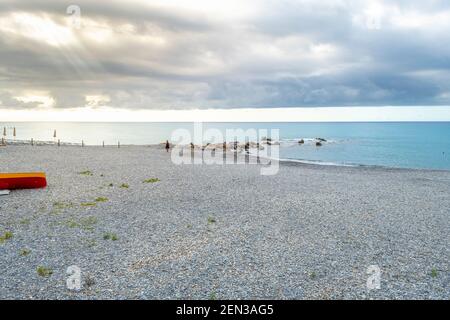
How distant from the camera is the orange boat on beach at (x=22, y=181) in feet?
74.8

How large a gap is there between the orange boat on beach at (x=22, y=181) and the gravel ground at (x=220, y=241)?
2.43 ft

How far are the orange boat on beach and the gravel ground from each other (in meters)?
0.74

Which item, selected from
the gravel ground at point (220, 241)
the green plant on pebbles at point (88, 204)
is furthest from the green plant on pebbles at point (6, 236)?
the green plant on pebbles at point (88, 204)

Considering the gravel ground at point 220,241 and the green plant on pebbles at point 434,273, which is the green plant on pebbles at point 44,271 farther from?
the green plant on pebbles at point 434,273

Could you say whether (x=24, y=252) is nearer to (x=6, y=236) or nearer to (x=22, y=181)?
(x=6, y=236)

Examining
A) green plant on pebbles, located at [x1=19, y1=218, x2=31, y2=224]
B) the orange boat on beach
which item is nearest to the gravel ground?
green plant on pebbles, located at [x1=19, y1=218, x2=31, y2=224]

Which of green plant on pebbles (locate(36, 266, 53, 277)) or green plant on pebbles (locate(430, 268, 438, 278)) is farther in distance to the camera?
green plant on pebbles (locate(430, 268, 438, 278))

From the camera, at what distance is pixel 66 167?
3509 centimetres

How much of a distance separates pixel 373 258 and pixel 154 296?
Result: 8096 millimetres

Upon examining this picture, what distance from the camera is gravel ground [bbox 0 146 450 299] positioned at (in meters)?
10.9

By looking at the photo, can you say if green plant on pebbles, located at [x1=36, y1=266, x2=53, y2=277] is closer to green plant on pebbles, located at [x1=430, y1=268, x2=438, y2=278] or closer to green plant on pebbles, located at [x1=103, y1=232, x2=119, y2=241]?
green plant on pebbles, located at [x1=103, y1=232, x2=119, y2=241]

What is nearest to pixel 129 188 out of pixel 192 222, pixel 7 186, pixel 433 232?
pixel 7 186

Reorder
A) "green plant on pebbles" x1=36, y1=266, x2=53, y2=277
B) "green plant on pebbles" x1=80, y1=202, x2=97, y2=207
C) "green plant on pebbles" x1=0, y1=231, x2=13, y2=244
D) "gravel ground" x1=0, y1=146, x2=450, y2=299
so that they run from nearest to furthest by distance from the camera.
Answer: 1. "gravel ground" x1=0, y1=146, x2=450, y2=299
2. "green plant on pebbles" x1=36, y1=266, x2=53, y2=277
3. "green plant on pebbles" x1=0, y1=231, x2=13, y2=244
4. "green plant on pebbles" x1=80, y1=202, x2=97, y2=207

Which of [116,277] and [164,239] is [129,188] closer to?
[164,239]
